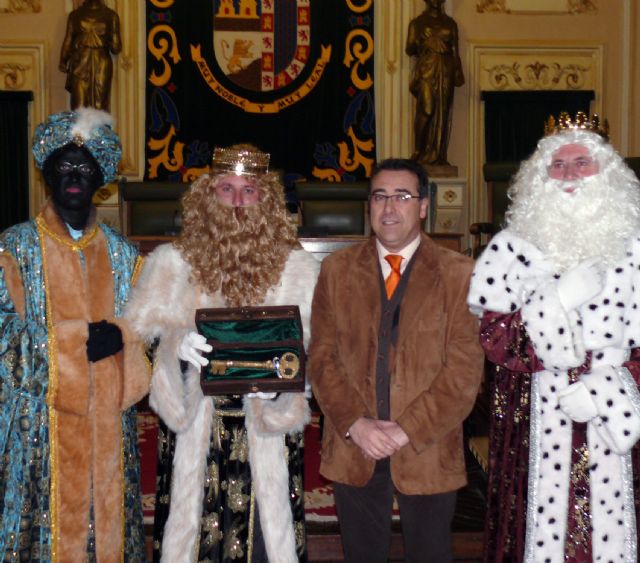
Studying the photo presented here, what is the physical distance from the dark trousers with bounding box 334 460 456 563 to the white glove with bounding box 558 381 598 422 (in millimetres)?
492

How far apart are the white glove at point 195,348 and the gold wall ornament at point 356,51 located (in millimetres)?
7650

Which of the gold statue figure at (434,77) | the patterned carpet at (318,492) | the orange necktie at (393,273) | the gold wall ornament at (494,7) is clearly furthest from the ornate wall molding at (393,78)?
the orange necktie at (393,273)

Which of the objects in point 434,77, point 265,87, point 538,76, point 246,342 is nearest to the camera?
point 246,342

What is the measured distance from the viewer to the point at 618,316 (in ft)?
8.66

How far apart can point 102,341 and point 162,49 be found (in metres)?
7.67

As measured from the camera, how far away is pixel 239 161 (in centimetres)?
300

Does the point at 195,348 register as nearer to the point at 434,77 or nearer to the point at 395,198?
the point at 395,198

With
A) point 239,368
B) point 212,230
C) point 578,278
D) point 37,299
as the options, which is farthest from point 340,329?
point 37,299

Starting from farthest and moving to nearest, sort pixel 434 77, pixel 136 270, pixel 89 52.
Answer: pixel 434 77 → pixel 89 52 → pixel 136 270

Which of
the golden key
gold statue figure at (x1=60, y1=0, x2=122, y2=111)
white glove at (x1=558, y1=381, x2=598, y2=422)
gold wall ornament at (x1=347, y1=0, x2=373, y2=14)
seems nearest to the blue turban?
the golden key

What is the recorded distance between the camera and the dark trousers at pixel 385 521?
281cm

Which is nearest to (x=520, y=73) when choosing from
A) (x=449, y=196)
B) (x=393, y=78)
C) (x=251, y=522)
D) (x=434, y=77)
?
(x=434, y=77)

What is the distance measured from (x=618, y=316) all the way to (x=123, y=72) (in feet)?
27.5

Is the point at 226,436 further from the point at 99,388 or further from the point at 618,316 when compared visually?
the point at 618,316
